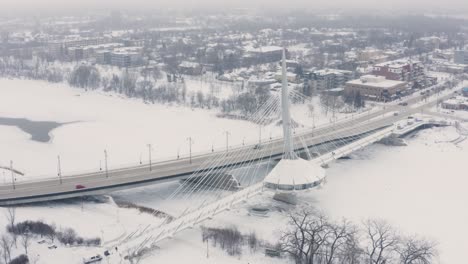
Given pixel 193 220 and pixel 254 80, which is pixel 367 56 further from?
pixel 193 220

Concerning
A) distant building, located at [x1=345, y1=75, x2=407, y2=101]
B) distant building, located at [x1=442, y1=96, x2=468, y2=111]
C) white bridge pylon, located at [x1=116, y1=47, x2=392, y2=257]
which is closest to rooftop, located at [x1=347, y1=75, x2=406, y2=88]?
distant building, located at [x1=345, y1=75, x2=407, y2=101]

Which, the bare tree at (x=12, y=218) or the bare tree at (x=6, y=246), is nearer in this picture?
the bare tree at (x=6, y=246)

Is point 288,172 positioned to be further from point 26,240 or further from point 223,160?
point 26,240

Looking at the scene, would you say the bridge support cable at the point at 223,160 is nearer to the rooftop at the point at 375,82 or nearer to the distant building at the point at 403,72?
the rooftop at the point at 375,82

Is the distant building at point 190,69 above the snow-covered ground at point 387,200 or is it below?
above

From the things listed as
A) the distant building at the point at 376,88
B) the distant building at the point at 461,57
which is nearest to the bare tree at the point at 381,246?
the distant building at the point at 376,88

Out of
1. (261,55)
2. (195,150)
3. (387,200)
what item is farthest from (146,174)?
(261,55)

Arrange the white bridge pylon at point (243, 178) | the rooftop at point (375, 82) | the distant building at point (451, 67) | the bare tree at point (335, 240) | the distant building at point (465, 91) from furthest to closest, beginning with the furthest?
the distant building at point (451, 67) < the rooftop at point (375, 82) < the distant building at point (465, 91) < the white bridge pylon at point (243, 178) < the bare tree at point (335, 240)

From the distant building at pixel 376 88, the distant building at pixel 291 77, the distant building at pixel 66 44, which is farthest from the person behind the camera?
the distant building at pixel 66 44
